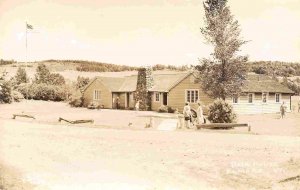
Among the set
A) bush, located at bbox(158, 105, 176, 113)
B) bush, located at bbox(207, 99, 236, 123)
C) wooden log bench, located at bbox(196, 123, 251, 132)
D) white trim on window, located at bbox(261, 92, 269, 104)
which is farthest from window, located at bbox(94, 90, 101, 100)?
wooden log bench, located at bbox(196, 123, 251, 132)

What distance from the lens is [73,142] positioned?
20531 millimetres

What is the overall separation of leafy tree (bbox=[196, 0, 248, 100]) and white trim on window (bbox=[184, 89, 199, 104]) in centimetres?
614

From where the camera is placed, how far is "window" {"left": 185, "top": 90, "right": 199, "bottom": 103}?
146 ft

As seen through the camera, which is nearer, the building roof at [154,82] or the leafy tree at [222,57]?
the leafy tree at [222,57]

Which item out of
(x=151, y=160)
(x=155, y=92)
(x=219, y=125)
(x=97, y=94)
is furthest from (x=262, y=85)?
(x=151, y=160)

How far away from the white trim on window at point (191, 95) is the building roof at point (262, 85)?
182 inches

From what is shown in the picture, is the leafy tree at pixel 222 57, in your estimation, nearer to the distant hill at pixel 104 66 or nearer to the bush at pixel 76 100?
the bush at pixel 76 100

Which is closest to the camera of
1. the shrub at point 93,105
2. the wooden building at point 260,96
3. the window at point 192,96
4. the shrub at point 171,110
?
the wooden building at point 260,96

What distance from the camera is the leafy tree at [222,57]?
37.0 meters

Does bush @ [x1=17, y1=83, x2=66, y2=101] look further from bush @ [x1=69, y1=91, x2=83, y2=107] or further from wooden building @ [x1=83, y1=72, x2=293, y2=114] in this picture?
wooden building @ [x1=83, y1=72, x2=293, y2=114]

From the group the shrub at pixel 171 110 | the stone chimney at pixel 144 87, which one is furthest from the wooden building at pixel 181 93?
the stone chimney at pixel 144 87

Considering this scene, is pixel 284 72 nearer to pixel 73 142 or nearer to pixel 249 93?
pixel 249 93

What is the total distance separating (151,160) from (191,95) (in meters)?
28.9

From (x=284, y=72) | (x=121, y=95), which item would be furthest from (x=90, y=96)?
(x=284, y=72)
